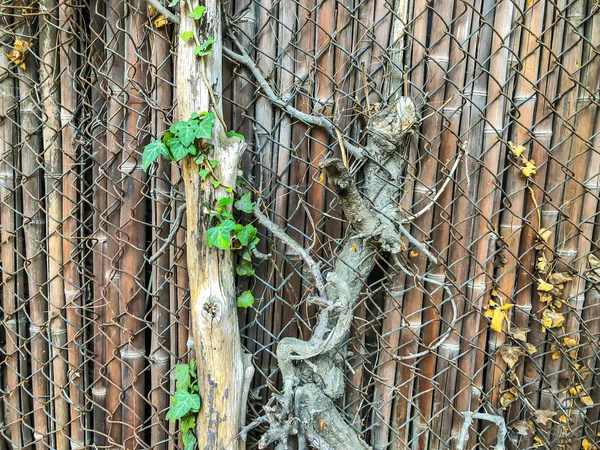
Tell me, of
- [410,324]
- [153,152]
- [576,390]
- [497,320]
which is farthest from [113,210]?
[576,390]

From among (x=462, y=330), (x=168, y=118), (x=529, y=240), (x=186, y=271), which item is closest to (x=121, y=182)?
(x=168, y=118)

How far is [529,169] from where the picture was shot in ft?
5.32

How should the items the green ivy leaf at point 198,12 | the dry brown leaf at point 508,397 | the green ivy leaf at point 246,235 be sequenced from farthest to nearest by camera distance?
1. the dry brown leaf at point 508,397
2. the green ivy leaf at point 246,235
3. the green ivy leaf at point 198,12

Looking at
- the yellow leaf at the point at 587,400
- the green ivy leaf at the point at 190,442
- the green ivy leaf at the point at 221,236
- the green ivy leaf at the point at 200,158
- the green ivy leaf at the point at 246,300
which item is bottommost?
the green ivy leaf at the point at 190,442

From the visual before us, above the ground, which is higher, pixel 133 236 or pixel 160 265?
pixel 133 236

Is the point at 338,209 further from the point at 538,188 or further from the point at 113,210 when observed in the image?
the point at 113,210

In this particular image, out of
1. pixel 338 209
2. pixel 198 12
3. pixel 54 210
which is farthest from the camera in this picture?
pixel 54 210

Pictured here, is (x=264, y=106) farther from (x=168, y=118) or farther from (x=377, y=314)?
(x=377, y=314)

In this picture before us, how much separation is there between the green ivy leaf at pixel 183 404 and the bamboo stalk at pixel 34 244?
0.61 m

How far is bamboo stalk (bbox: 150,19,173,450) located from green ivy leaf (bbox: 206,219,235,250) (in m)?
0.27

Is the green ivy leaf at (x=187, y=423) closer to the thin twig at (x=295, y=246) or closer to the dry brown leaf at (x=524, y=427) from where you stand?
the thin twig at (x=295, y=246)

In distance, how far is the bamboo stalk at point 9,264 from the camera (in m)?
1.76

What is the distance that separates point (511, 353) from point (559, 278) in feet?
1.08

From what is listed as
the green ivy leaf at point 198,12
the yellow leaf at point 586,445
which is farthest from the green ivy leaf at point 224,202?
the yellow leaf at point 586,445
